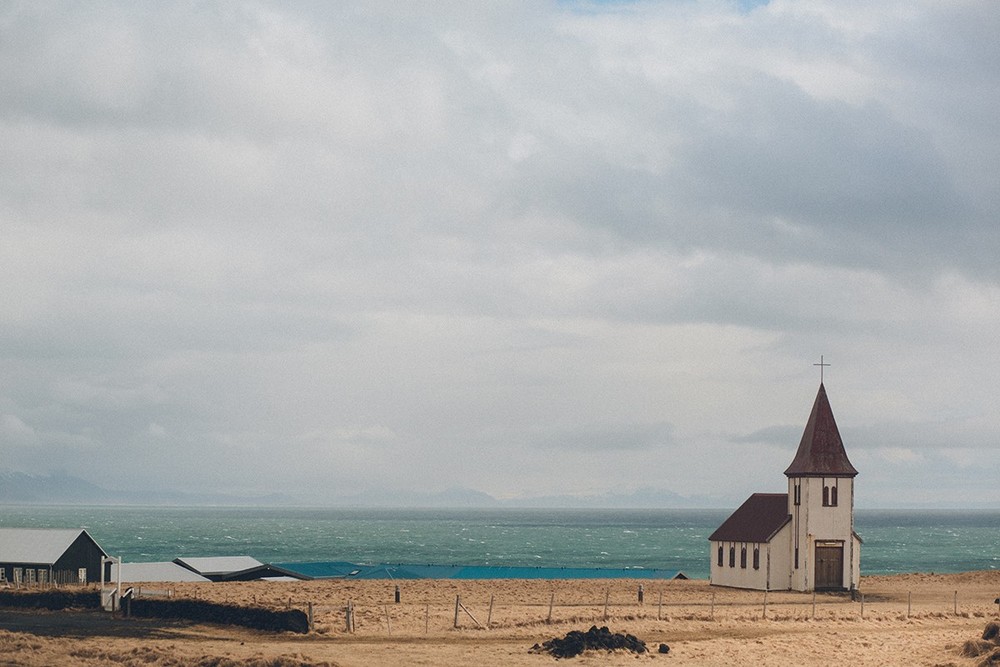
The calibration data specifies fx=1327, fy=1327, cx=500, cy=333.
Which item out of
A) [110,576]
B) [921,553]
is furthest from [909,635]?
[921,553]

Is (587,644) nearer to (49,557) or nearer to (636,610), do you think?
(636,610)

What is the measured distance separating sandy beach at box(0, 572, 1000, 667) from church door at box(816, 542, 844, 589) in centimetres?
206

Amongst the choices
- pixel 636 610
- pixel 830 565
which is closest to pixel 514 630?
pixel 636 610

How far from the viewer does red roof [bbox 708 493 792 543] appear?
7131cm

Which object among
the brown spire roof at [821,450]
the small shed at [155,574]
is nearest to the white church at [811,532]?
the brown spire roof at [821,450]

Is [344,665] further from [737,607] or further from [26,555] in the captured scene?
[26,555]

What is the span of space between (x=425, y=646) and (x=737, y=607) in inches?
768

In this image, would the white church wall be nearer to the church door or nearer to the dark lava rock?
the church door

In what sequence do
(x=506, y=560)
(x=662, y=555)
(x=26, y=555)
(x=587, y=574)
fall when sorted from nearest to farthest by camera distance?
(x=26, y=555) < (x=587, y=574) < (x=506, y=560) < (x=662, y=555)

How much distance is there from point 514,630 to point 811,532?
25544mm

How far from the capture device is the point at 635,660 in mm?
44531

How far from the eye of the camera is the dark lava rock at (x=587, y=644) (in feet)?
148

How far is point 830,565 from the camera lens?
233 ft

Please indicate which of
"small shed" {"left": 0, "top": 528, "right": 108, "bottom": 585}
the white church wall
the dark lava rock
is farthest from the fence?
"small shed" {"left": 0, "top": 528, "right": 108, "bottom": 585}
